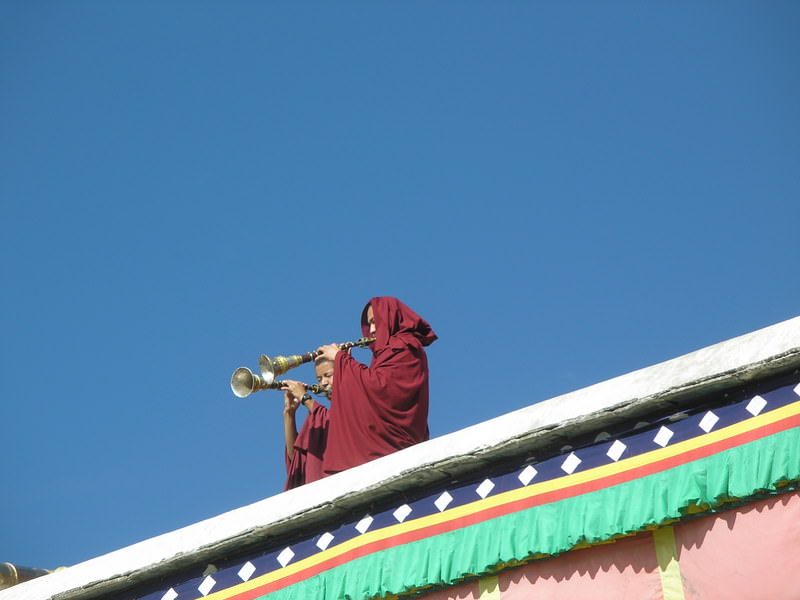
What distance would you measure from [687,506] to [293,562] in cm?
186

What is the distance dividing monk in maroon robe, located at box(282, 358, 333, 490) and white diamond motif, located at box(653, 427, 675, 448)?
125 inches

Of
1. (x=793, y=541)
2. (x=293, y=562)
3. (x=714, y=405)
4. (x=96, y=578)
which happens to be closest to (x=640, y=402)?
(x=714, y=405)

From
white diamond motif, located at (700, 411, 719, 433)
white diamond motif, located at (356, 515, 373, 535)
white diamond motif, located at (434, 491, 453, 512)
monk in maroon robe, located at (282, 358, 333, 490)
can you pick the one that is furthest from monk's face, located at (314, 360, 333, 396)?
white diamond motif, located at (700, 411, 719, 433)

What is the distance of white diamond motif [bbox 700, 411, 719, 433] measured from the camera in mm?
4697

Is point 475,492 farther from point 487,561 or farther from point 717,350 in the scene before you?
point 717,350

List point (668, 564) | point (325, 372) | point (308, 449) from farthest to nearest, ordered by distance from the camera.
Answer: point (325, 372)
point (308, 449)
point (668, 564)

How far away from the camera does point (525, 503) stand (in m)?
5.02

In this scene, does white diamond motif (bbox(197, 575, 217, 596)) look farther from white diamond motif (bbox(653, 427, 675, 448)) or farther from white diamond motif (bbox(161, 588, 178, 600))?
white diamond motif (bbox(653, 427, 675, 448))

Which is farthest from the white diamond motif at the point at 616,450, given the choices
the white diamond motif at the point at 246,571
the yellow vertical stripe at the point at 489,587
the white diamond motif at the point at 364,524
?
the white diamond motif at the point at 246,571

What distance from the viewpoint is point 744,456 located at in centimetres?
451

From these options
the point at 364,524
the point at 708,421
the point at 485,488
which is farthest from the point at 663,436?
the point at 364,524

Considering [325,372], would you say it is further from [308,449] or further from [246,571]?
[246,571]

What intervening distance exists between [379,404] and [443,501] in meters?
1.75

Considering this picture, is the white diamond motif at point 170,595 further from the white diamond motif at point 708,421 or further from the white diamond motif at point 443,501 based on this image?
the white diamond motif at point 708,421
